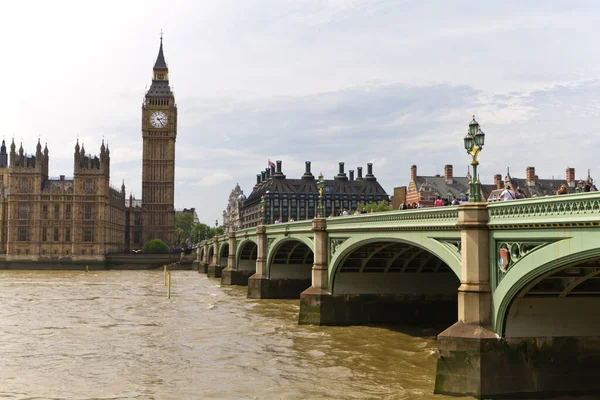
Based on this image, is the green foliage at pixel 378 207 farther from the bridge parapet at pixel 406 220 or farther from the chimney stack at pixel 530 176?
the bridge parapet at pixel 406 220

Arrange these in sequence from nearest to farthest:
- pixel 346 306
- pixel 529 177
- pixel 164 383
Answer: pixel 164 383 → pixel 346 306 → pixel 529 177

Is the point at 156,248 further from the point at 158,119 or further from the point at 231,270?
the point at 231,270

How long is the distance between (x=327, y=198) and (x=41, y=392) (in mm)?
125046

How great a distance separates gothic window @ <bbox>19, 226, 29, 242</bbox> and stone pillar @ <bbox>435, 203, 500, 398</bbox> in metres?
107

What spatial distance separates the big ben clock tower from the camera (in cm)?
13262

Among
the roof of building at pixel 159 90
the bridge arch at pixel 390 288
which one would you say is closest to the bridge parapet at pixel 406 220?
the bridge arch at pixel 390 288

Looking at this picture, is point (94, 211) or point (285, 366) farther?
point (94, 211)

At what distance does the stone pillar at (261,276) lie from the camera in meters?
47.5

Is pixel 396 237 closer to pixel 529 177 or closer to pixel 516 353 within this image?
pixel 516 353

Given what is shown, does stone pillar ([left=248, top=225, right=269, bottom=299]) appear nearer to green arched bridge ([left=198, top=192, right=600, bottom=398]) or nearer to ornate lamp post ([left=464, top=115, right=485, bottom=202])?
green arched bridge ([left=198, top=192, right=600, bottom=398])

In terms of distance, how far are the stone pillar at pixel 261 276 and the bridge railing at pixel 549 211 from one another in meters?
31.5

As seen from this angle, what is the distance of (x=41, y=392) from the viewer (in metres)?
18.8

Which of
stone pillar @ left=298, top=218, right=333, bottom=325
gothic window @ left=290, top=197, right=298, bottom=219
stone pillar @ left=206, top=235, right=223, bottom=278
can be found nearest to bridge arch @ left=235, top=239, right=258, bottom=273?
stone pillar @ left=206, top=235, right=223, bottom=278

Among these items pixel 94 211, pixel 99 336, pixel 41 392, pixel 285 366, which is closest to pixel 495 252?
pixel 285 366
